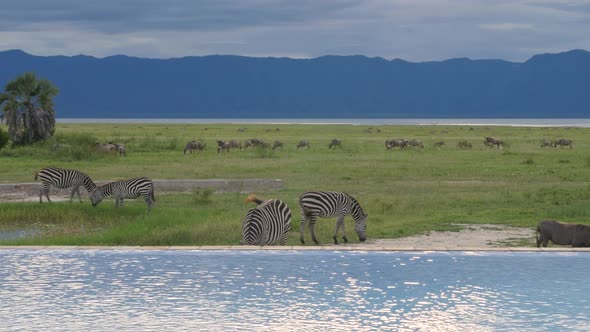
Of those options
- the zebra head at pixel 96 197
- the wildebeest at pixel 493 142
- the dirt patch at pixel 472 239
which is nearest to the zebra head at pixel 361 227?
the dirt patch at pixel 472 239

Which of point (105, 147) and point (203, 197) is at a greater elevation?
point (105, 147)

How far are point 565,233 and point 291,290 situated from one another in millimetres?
6755

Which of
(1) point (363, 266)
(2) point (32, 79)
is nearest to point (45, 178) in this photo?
Answer: (1) point (363, 266)

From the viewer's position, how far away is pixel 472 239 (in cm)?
2017

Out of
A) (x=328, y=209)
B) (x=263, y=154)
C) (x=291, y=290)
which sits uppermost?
(x=263, y=154)

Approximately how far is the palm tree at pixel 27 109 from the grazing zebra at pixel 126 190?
28.6m

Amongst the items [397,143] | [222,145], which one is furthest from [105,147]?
[397,143]

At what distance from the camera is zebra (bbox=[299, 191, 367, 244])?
62.3 ft

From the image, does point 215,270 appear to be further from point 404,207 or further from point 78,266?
point 404,207

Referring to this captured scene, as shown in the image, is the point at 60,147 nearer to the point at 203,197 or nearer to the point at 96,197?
the point at 203,197

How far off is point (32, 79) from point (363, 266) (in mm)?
40891

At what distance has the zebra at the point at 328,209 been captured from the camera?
19.0 meters

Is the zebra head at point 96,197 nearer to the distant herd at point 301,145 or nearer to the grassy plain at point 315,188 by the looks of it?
the grassy plain at point 315,188

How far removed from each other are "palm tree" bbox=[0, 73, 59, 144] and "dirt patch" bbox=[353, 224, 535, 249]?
36.4 metres
